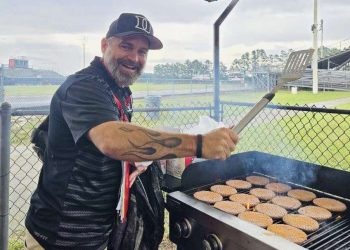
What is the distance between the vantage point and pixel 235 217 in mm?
1464

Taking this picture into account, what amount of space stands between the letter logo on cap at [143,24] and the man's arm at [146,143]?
0.65 meters

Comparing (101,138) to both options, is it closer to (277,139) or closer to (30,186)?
(30,186)

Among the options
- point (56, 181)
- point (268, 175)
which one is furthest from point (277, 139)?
point (56, 181)

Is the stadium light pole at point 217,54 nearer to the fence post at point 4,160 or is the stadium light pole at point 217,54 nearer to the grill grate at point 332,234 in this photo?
the grill grate at point 332,234

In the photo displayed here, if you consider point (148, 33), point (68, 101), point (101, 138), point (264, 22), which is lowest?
point (101, 138)

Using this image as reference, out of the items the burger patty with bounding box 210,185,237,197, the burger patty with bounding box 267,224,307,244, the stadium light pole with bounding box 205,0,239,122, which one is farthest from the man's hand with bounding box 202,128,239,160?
the stadium light pole with bounding box 205,0,239,122

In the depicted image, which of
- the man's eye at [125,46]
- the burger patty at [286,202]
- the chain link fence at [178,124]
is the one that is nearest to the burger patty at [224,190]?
the burger patty at [286,202]

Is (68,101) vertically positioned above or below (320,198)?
above

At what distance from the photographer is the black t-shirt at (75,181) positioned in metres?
1.31

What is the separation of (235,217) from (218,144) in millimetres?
453

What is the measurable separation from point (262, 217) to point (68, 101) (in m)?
1.19

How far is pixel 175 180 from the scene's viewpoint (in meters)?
2.11

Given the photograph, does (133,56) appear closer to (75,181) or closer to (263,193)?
(75,181)

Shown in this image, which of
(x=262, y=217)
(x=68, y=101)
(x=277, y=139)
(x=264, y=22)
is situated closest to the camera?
(x=68, y=101)
